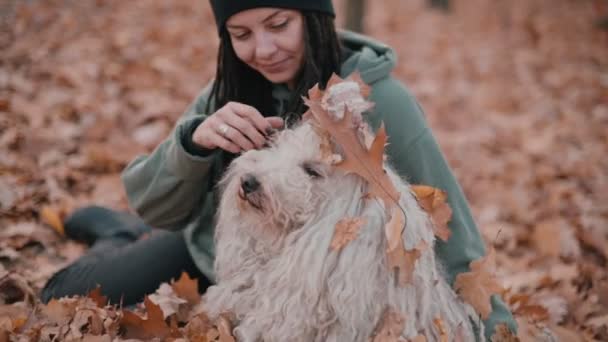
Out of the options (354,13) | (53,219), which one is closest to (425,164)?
(53,219)

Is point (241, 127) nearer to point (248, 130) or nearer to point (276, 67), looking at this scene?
point (248, 130)

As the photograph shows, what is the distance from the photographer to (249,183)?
1856 millimetres

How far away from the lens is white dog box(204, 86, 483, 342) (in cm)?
180

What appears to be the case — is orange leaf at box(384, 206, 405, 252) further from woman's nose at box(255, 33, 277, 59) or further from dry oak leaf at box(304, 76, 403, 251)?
woman's nose at box(255, 33, 277, 59)

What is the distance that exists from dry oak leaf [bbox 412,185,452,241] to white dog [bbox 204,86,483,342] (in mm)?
74

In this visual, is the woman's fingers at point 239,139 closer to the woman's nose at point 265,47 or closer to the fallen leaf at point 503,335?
the woman's nose at point 265,47

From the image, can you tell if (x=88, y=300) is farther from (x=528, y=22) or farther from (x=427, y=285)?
(x=528, y=22)

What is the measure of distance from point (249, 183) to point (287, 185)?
12cm

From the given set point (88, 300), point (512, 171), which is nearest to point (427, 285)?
point (88, 300)

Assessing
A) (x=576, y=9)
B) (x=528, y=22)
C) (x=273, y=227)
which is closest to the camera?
(x=273, y=227)

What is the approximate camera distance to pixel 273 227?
1936 mm

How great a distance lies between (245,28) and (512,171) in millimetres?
3163

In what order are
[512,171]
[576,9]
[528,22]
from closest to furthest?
[512,171] < [528,22] < [576,9]

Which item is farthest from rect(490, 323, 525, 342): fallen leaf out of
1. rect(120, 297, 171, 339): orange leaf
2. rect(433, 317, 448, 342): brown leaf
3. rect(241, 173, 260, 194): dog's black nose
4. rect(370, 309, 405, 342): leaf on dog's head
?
rect(120, 297, 171, 339): orange leaf
